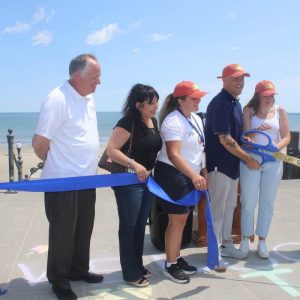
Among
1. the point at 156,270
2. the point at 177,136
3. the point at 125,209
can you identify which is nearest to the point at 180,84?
the point at 177,136

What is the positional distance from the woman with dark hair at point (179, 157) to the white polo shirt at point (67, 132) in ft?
2.28

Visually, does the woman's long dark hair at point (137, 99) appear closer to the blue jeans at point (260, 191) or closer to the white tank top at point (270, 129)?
the white tank top at point (270, 129)

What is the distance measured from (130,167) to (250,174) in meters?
1.50

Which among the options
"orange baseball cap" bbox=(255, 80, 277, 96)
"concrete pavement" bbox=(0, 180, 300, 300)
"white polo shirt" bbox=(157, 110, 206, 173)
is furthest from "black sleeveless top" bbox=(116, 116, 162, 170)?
"orange baseball cap" bbox=(255, 80, 277, 96)

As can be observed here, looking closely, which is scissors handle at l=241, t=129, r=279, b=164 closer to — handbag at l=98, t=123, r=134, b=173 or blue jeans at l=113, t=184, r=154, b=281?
blue jeans at l=113, t=184, r=154, b=281

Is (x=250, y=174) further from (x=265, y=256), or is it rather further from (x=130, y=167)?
(x=130, y=167)

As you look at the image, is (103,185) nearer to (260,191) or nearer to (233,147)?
(233,147)

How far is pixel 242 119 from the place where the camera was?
173 inches

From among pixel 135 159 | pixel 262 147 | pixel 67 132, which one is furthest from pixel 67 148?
pixel 262 147

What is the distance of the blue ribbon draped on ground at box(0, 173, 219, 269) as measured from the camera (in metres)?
3.37

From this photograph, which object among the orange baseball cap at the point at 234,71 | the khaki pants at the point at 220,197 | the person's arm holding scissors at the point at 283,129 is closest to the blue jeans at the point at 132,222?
the khaki pants at the point at 220,197

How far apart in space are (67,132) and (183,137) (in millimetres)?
1059

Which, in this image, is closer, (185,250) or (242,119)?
(242,119)

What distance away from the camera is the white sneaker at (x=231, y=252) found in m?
4.54
